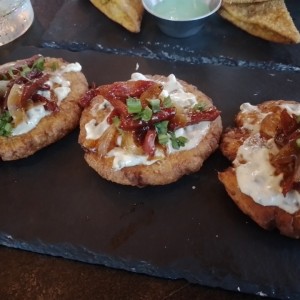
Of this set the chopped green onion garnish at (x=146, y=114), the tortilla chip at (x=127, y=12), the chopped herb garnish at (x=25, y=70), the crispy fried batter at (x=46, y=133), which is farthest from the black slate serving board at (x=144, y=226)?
the tortilla chip at (x=127, y=12)

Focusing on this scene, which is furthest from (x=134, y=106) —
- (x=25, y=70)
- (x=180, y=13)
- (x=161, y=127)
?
(x=180, y=13)

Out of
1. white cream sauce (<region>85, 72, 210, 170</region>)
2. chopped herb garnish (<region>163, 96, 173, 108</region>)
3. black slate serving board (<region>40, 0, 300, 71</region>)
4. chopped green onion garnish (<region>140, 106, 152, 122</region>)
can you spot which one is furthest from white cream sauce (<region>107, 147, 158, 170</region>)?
black slate serving board (<region>40, 0, 300, 71</region>)

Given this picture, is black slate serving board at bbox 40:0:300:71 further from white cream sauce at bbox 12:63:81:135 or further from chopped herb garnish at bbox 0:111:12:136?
chopped herb garnish at bbox 0:111:12:136

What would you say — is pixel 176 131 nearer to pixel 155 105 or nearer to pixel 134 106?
pixel 155 105

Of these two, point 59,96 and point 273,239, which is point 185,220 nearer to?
point 273,239

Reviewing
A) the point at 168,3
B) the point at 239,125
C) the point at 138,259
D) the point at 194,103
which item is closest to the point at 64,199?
the point at 138,259
